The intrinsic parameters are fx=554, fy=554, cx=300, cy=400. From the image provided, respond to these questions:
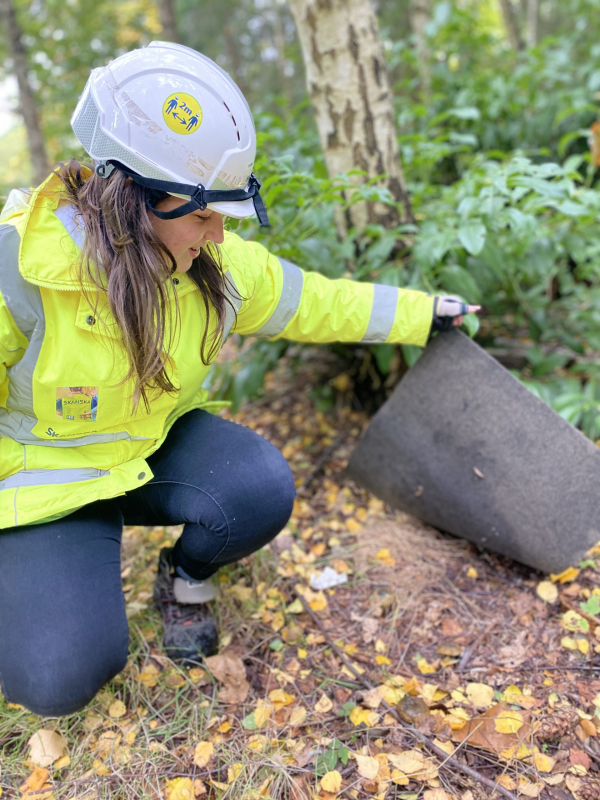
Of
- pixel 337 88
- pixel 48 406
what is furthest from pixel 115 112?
pixel 337 88

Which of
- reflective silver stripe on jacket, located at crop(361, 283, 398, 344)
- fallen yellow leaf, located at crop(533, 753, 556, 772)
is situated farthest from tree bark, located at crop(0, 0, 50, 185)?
fallen yellow leaf, located at crop(533, 753, 556, 772)

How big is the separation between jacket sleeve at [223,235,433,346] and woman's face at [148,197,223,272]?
22cm

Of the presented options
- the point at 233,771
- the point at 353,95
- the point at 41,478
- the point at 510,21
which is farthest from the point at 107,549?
the point at 510,21

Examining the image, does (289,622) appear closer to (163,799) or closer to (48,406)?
(163,799)

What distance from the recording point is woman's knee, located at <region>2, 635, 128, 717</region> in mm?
1232

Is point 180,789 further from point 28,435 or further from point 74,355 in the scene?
point 74,355

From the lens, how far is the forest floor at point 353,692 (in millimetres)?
1271

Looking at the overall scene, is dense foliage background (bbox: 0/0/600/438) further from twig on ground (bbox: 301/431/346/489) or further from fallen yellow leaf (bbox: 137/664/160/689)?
fallen yellow leaf (bbox: 137/664/160/689)

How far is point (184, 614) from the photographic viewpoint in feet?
5.37

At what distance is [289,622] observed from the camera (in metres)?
1.72

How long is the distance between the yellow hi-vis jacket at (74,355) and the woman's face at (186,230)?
96 millimetres

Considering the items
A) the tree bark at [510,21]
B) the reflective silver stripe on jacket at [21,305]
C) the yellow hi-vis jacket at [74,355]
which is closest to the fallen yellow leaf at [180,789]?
the yellow hi-vis jacket at [74,355]

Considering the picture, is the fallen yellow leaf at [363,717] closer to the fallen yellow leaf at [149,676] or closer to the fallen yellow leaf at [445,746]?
the fallen yellow leaf at [445,746]

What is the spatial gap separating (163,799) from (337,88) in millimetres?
2357
